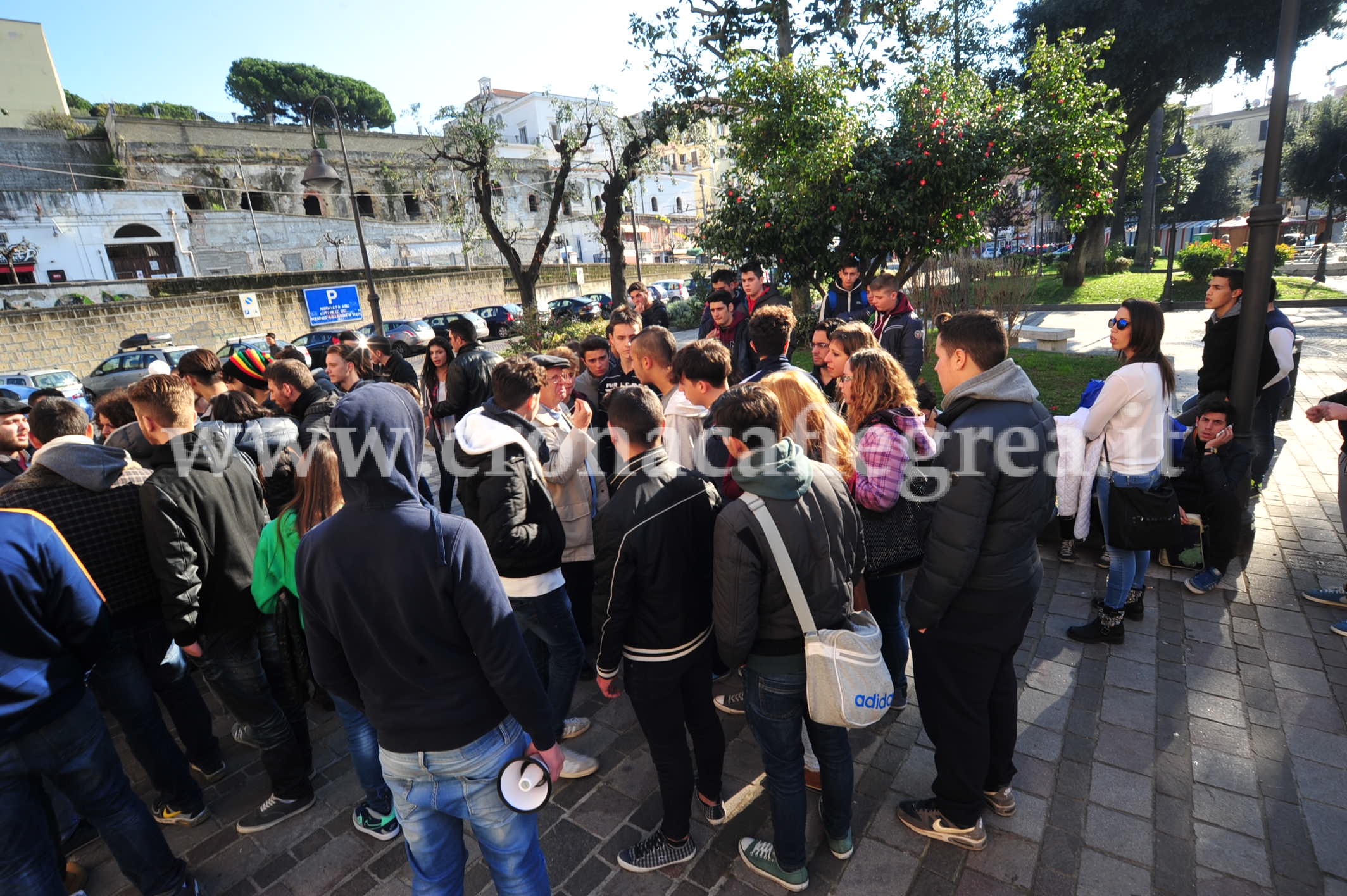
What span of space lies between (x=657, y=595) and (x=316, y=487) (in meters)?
1.51

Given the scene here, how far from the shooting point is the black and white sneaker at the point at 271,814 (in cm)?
305

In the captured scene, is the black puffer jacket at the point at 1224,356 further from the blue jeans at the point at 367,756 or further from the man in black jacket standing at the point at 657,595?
the blue jeans at the point at 367,756

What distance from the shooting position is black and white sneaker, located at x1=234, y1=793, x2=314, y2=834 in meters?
3.05

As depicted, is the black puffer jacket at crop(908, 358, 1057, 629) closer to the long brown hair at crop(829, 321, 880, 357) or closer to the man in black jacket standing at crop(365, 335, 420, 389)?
the long brown hair at crop(829, 321, 880, 357)

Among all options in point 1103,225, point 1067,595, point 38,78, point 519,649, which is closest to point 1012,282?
point 1067,595

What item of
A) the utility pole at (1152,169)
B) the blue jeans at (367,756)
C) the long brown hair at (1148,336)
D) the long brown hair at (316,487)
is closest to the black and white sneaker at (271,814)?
the blue jeans at (367,756)

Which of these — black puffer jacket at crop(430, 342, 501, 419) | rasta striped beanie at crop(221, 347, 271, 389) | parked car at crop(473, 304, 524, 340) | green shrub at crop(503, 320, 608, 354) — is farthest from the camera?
parked car at crop(473, 304, 524, 340)

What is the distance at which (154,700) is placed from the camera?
2.99 metres

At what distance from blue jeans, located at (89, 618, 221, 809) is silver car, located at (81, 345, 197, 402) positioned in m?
18.0

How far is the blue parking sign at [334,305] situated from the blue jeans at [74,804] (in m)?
24.4

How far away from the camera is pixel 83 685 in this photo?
246 centimetres

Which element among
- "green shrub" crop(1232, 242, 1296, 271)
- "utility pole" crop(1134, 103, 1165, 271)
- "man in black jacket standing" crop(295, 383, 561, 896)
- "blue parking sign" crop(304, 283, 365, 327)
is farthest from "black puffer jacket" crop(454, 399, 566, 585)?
"utility pole" crop(1134, 103, 1165, 271)

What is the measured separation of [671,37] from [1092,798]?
1472 cm

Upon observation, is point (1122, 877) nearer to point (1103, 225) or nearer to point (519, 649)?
point (519, 649)
